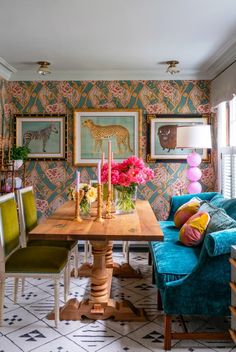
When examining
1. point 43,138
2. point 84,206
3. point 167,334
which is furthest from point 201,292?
Answer: point 43,138

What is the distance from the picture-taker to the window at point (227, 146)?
14.7ft

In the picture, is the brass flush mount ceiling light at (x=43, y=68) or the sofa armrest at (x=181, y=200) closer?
the sofa armrest at (x=181, y=200)

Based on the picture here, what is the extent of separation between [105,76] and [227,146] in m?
1.88

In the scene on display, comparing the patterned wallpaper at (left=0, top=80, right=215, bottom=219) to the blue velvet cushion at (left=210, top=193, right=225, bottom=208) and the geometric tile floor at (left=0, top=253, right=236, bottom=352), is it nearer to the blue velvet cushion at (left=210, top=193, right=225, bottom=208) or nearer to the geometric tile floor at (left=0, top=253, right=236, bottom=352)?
the blue velvet cushion at (left=210, top=193, right=225, bottom=208)

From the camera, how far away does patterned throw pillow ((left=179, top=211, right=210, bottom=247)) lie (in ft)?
10.2

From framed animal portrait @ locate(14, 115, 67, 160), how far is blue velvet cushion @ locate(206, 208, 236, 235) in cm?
278

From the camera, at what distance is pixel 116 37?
149 inches

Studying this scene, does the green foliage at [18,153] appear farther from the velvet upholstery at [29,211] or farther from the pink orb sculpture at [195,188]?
the pink orb sculpture at [195,188]

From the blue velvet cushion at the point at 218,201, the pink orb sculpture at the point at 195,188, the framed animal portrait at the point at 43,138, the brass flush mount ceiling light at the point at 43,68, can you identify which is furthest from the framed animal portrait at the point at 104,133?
the blue velvet cushion at the point at 218,201

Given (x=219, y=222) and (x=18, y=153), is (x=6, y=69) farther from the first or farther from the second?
(x=219, y=222)

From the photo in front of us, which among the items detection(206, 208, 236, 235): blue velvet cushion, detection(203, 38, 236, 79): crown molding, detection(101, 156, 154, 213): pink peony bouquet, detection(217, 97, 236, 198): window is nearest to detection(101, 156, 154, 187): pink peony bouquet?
detection(101, 156, 154, 213): pink peony bouquet

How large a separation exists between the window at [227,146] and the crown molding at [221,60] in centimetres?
43

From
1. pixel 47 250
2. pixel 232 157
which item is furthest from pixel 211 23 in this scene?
pixel 47 250

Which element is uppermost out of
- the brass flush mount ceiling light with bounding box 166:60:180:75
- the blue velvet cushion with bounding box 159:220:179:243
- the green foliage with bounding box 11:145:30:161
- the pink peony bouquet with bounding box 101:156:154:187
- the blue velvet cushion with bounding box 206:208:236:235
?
the brass flush mount ceiling light with bounding box 166:60:180:75
